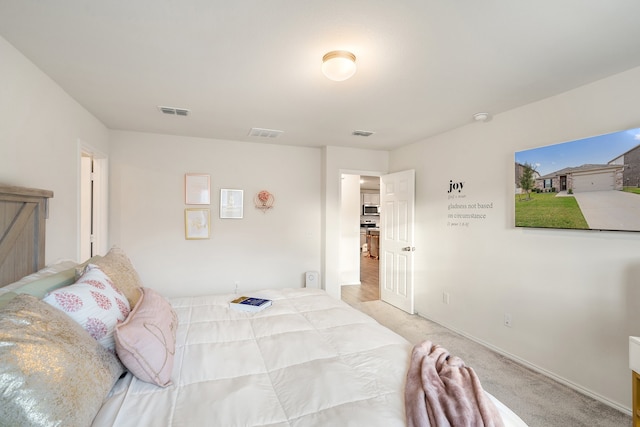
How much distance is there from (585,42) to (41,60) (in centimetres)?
359

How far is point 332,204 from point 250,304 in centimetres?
255

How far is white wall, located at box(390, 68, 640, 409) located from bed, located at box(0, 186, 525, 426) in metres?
1.77

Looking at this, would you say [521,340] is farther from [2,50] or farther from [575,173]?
[2,50]

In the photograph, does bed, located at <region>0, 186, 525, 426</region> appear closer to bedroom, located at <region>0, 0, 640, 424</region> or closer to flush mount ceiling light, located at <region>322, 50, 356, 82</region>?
bedroom, located at <region>0, 0, 640, 424</region>

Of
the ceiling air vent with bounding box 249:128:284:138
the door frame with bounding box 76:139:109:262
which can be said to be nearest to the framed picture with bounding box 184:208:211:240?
the door frame with bounding box 76:139:109:262

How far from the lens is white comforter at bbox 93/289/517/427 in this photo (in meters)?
1.08

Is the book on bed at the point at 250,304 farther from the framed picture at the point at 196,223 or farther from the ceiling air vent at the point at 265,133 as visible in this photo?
the ceiling air vent at the point at 265,133

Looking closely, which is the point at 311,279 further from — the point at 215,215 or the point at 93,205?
the point at 93,205

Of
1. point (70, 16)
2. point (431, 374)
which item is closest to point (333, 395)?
point (431, 374)

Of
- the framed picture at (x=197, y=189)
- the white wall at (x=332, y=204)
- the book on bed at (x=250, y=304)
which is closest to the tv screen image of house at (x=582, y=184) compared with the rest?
the white wall at (x=332, y=204)

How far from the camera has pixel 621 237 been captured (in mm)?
2174

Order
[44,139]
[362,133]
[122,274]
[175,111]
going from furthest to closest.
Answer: [362,133] < [175,111] < [44,139] < [122,274]

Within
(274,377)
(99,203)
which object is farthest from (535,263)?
(99,203)

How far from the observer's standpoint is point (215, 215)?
4.21 meters
